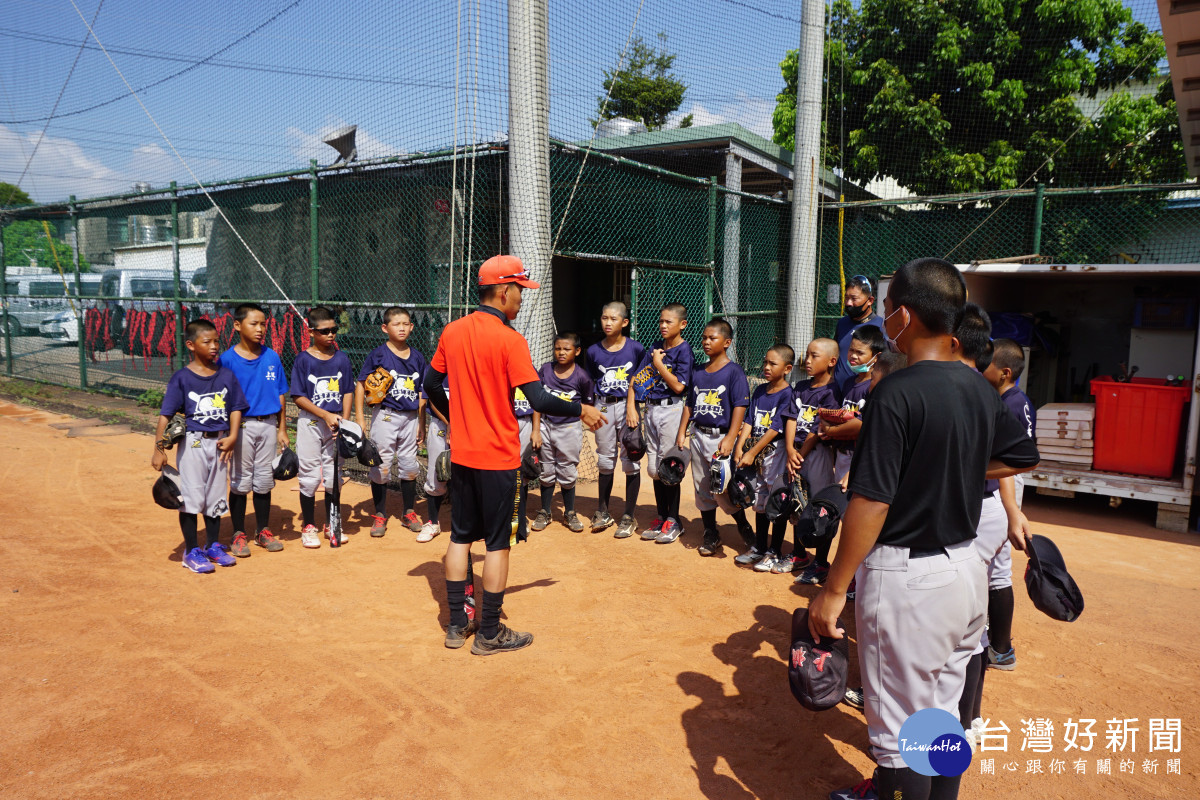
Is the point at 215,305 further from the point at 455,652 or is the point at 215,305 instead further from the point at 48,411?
the point at 455,652

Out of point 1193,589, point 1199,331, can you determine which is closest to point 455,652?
point 1193,589

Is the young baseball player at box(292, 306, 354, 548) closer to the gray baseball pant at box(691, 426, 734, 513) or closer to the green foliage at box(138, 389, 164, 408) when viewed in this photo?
the gray baseball pant at box(691, 426, 734, 513)

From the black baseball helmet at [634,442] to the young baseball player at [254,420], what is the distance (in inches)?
107

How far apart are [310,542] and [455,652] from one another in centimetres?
224

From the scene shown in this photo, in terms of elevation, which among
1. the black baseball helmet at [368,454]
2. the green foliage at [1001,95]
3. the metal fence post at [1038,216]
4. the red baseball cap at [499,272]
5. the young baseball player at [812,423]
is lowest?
the black baseball helmet at [368,454]

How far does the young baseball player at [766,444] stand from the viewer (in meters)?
5.22

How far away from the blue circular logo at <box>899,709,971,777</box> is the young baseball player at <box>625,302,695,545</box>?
3.69 m

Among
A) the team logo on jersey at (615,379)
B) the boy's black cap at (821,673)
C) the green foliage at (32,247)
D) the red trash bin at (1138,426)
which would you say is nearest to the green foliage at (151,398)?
the green foliage at (32,247)

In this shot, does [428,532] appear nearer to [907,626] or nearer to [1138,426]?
[907,626]

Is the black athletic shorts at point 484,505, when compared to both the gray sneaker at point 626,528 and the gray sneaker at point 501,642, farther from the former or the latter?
the gray sneaker at point 626,528

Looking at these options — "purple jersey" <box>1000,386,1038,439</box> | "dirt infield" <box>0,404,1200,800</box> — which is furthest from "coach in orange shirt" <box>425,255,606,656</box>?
"purple jersey" <box>1000,386,1038,439</box>

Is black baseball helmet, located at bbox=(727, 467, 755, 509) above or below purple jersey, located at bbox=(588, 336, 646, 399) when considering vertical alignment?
below

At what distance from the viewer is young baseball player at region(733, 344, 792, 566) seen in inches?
205

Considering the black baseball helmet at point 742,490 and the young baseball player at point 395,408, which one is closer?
the black baseball helmet at point 742,490
